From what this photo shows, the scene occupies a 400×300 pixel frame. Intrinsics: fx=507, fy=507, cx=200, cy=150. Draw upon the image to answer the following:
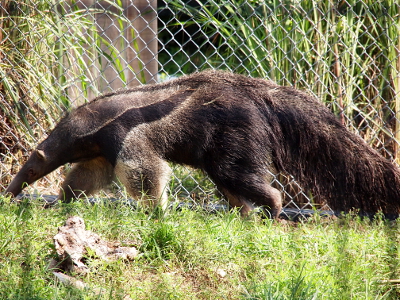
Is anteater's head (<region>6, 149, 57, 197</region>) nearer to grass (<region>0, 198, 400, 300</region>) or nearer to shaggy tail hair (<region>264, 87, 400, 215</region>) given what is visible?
grass (<region>0, 198, 400, 300</region>)

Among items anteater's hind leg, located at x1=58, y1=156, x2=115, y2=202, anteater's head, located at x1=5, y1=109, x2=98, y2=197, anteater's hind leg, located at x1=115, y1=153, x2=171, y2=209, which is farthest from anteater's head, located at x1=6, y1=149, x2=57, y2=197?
anteater's hind leg, located at x1=115, y1=153, x2=171, y2=209

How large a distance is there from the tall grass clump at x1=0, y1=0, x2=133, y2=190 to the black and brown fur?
137 cm

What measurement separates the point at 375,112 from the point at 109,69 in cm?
350

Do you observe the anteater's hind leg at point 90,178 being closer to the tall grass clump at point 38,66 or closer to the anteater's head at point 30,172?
the anteater's head at point 30,172

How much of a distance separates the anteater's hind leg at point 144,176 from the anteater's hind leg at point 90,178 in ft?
2.23

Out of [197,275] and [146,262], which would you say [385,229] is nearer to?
[197,275]

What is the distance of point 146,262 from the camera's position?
3.44 meters

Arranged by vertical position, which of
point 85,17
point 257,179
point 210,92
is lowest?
point 257,179

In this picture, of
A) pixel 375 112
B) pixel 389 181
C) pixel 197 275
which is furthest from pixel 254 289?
pixel 375 112

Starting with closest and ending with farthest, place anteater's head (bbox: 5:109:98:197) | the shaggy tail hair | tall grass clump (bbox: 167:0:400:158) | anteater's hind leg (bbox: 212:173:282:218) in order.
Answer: the shaggy tail hair → anteater's hind leg (bbox: 212:173:282:218) → anteater's head (bbox: 5:109:98:197) → tall grass clump (bbox: 167:0:400:158)

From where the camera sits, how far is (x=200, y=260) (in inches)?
136

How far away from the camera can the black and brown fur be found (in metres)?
4.82

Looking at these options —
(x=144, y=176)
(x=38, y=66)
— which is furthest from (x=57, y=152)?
(x=38, y=66)

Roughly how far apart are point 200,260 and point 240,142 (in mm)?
1675
